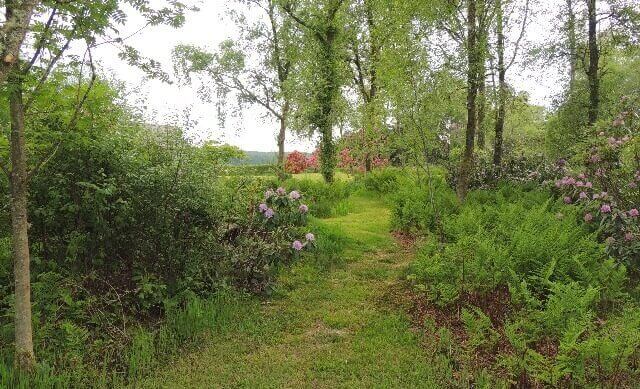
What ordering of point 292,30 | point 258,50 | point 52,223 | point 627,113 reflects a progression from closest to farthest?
point 52,223
point 627,113
point 292,30
point 258,50

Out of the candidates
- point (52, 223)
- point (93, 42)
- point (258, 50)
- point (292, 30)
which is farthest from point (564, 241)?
point (258, 50)

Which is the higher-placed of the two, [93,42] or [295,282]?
[93,42]

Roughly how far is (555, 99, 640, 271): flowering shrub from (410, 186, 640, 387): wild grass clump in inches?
9.4

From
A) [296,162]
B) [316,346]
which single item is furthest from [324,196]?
[296,162]

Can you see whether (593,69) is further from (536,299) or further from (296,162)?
(296,162)

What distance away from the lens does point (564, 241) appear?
17.0 ft

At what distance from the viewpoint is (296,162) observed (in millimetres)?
22906

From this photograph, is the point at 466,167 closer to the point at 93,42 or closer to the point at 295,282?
the point at 295,282

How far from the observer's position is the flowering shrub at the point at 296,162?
74.0ft

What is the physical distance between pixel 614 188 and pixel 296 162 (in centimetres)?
1715

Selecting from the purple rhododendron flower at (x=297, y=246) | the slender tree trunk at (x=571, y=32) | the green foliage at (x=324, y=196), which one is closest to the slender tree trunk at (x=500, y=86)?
the slender tree trunk at (x=571, y=32)

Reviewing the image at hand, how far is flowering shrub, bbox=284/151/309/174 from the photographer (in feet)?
74.0

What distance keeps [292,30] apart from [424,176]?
10006 mm

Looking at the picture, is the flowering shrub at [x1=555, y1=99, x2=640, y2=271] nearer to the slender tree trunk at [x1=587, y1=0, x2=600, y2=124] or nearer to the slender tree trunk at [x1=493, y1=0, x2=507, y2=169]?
the slender tree trunk at [x1=587, y1=0, x2=600, y2=124]
